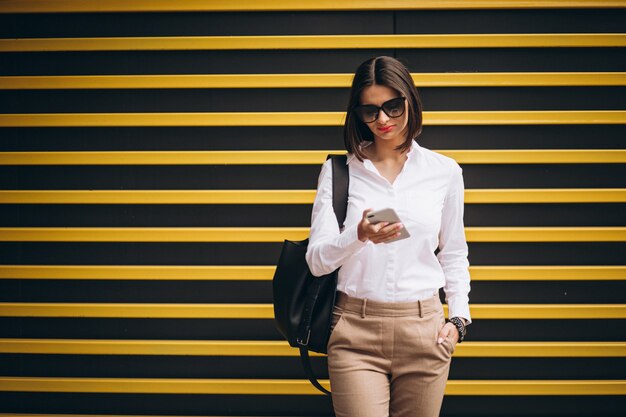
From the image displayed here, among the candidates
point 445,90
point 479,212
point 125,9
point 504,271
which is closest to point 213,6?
point 125,9

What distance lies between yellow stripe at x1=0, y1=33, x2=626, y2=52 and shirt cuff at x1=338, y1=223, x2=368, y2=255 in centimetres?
147

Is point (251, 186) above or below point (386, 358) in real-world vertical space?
above

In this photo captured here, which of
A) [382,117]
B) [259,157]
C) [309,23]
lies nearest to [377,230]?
[382,117]

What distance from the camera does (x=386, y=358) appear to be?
2020 millimetres

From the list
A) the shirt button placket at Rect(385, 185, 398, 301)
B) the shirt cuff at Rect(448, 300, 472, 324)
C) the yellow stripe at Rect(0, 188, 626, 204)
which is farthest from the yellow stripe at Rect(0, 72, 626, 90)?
the shirt cuff at Rect(448, 300, 472, 324)

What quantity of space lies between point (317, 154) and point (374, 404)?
4.80ft

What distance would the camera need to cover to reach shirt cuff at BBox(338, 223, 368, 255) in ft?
6.04

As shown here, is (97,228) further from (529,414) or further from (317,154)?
(529,414)

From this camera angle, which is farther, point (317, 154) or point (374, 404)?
point (317, 154)

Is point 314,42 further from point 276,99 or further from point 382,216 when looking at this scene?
point 382,216

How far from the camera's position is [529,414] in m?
2.97

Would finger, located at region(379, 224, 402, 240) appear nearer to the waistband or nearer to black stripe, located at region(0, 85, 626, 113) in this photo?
the waistband

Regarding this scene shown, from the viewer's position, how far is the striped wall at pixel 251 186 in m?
2.90

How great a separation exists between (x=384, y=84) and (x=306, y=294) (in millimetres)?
974
